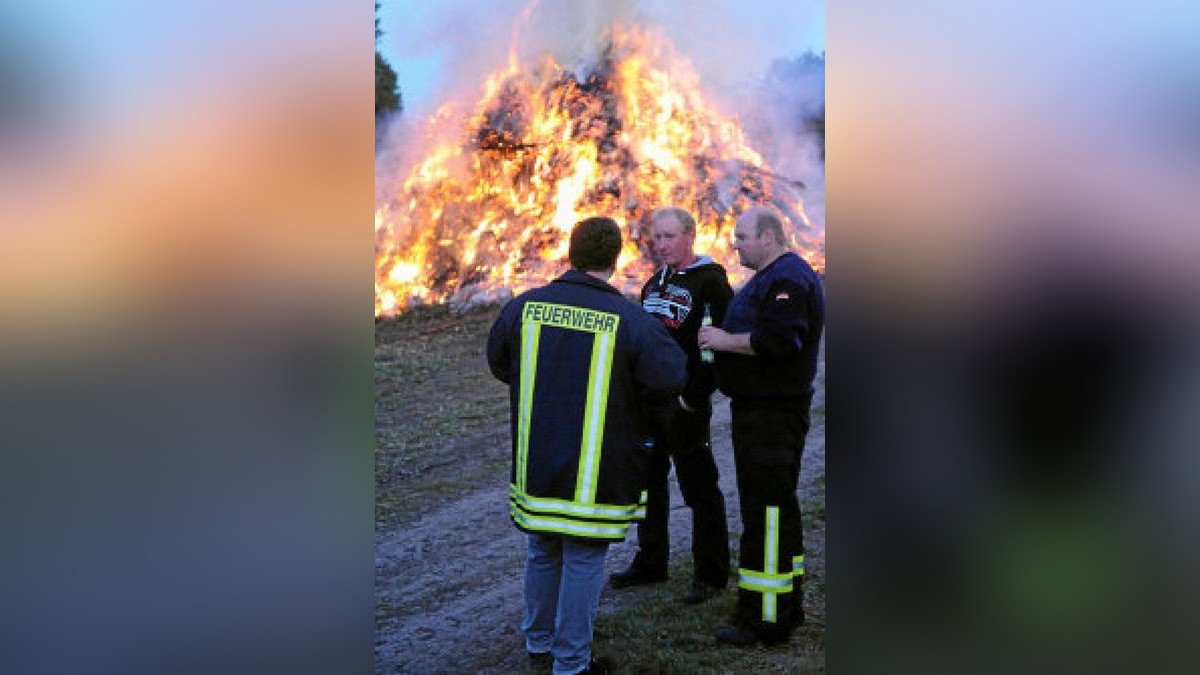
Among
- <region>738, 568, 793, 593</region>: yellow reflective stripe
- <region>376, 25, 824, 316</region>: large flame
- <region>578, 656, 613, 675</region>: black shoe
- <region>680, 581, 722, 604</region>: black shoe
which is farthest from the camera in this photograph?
<region>376, 25, 824, 316</region>: large flame

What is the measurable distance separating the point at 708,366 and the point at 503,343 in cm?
116

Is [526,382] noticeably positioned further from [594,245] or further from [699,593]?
[699,593]

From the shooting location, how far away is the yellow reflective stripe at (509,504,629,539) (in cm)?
359

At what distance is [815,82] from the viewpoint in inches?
266

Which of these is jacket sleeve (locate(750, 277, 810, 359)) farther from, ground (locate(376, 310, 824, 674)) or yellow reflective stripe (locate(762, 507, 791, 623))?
ground (locate(376, 310, 824, 674))

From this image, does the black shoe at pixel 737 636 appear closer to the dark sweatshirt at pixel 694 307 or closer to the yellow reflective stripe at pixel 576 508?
the yellow reflective stripe at pixel 576 508

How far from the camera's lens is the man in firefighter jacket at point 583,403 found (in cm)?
358

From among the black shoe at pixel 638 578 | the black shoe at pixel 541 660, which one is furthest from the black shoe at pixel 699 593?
the black shoe at pixel 541 660

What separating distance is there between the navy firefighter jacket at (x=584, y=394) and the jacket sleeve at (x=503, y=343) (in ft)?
0.29

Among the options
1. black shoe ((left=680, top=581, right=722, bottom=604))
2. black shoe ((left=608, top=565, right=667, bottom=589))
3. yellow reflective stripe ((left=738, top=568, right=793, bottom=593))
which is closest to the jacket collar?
yellow reflective stripe ((left=738, top=568, right=793, bottom=593))

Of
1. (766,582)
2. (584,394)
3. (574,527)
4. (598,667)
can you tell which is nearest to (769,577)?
(766,582)
